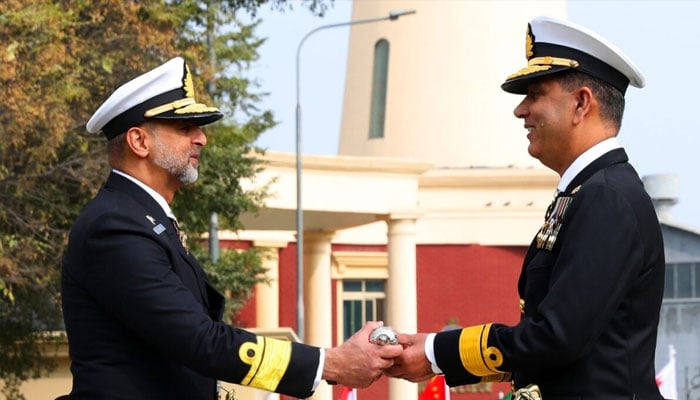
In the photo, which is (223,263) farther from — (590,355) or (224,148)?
(590,355)

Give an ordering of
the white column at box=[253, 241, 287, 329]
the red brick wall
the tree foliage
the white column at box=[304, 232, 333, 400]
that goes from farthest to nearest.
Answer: the red brick wall → the white column at box=[304, 232, 333, 400] → the white column at box=[253, 241, 287, 329] → the tree foliage

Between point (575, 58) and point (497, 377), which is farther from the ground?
point (575, 58)

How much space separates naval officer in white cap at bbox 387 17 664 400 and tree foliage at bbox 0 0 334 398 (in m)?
11.3

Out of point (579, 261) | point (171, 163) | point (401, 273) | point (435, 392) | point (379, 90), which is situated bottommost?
point (435, 392)

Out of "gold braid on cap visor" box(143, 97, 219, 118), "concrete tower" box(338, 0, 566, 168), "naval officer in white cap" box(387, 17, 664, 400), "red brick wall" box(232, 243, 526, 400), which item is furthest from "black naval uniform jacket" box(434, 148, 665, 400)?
"concrete tower" box(338, 0, 566, 168)

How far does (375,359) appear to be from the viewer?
→ 6723 millimetres

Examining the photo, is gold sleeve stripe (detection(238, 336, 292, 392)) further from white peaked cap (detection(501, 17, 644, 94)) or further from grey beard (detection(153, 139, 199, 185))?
white peaked cap (detection(501, 17, 644, 94))

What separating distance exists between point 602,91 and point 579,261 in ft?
2.30

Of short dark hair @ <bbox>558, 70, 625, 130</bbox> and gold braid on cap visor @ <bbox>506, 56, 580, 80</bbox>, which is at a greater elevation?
gold braid on cap visor @ <bbox>506, 56, 580, 80</bbox>

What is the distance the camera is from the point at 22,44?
1730cm

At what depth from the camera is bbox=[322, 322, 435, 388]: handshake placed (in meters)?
6.60

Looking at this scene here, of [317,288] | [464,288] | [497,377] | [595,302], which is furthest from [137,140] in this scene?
[464,288]

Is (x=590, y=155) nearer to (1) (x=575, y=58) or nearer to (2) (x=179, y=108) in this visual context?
(1) (x=575, y=58)

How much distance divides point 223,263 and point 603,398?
2230 centimetres
